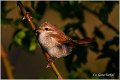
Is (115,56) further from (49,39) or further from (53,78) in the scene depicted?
(49,39)

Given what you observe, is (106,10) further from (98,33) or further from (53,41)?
(53,41)

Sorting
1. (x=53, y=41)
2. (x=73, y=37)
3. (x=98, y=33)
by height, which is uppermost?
(x=53, y=41)

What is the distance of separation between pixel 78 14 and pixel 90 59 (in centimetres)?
209

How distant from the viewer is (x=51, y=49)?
427 cm

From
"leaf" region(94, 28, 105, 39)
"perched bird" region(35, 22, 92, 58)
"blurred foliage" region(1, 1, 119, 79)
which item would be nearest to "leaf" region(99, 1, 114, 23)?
"blurred foliage" region(1, 1, 119, 79)

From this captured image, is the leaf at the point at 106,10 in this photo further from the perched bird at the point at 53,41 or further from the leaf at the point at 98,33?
the perched bird at the point at 53,41

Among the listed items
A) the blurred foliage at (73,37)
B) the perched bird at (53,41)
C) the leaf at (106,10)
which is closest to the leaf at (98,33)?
the blurred foliage at (73,37)

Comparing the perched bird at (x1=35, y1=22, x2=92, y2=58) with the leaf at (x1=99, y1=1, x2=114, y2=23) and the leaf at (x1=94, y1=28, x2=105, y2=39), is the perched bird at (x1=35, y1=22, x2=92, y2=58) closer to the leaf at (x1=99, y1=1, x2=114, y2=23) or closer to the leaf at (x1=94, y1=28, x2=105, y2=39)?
the leaf at (x1=99, y1=1, x2=114, y2=23)

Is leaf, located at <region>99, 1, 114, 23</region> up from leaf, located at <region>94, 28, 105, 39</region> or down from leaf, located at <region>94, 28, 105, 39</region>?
up

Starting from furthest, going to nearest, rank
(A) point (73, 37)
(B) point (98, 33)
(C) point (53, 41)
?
(B) point (98, 33), (A) point (73, 37), (C) point (53, 41)

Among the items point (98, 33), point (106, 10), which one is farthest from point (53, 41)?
point (98, 33)

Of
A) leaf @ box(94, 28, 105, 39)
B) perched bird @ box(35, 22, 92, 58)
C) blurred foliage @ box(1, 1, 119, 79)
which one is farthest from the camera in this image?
leaf @ box(94, 28, 105, 39)

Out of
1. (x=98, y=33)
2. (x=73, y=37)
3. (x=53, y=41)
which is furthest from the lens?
(x=98, y=33)

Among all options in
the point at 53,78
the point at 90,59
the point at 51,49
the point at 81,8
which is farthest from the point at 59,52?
the point at 90,59
